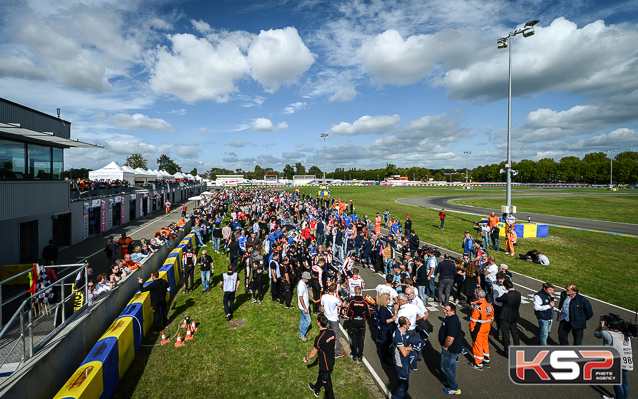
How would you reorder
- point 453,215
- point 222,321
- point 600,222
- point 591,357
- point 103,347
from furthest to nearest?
point 453,215, point 600,222, point 222,321, point 103,347, point 591,357

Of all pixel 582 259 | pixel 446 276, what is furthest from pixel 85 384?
pixel 582 259

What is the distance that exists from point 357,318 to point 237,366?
313cm

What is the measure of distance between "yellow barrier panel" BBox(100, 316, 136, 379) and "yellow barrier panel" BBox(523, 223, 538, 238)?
24.0 metres

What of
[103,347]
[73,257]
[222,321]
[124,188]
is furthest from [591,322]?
[124,188]

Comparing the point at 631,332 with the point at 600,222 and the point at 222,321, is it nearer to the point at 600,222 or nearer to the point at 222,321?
the point at 222,321

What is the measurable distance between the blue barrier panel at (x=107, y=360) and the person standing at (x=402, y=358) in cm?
554

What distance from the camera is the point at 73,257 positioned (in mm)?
16922

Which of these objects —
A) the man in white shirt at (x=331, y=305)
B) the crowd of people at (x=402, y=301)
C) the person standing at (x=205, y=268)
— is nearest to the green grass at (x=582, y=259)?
the crowd of people at (x=402, y=301)

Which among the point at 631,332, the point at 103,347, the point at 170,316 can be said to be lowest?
the point at 170,316

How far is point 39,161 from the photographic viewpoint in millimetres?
15812

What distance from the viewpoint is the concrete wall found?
15.9 feet

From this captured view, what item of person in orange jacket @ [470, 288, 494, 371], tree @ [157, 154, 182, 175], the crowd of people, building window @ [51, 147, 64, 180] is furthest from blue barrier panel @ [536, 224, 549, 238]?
tree @ [157, 154, 182, 175]

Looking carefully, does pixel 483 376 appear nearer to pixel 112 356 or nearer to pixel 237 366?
pixel 237 366

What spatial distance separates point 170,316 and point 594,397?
11.3 m
